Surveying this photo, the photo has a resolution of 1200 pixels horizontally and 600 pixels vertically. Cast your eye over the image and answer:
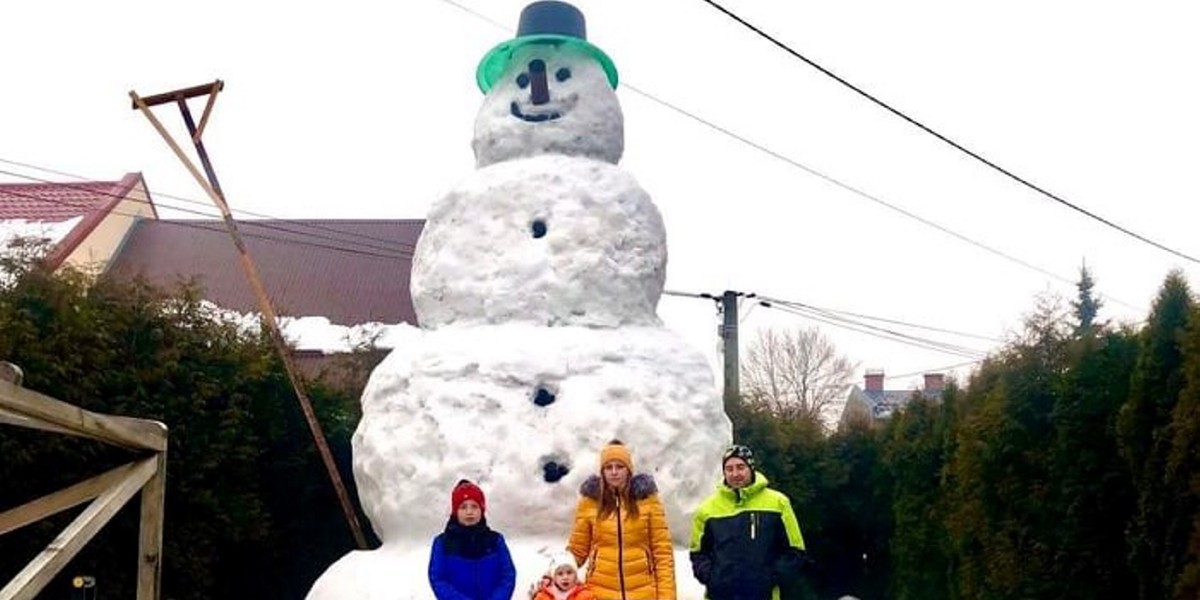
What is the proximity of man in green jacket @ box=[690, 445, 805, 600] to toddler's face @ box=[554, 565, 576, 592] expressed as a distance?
53cm

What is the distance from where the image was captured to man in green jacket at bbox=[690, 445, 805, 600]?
5.70 meters

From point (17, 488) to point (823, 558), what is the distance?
1010cm

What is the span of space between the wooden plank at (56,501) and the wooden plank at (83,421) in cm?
17

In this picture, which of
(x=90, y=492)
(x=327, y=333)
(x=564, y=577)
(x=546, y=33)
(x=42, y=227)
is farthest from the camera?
(x=327, y=333)

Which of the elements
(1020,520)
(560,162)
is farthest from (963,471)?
(560,162)

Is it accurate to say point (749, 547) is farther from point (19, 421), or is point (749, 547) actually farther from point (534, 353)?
point (19, 421)

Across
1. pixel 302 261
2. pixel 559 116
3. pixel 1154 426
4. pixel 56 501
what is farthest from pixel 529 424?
pixel 302 261

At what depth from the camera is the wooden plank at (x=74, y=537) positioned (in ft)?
16.4

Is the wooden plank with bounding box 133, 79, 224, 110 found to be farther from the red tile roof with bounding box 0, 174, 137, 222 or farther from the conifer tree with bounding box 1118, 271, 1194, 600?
the red tile roof with bounding box 0, 174, 137, 222

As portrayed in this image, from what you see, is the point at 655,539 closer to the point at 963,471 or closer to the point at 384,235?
the point at 963,471

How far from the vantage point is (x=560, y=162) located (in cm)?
849

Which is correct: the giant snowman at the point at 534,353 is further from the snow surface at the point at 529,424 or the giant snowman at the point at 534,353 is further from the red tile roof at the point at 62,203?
the red tile roof at the point at 62,203

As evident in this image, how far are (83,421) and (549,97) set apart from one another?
13.5 ft

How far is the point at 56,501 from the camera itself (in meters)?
5.80
